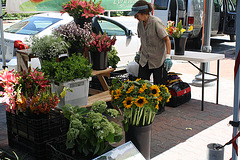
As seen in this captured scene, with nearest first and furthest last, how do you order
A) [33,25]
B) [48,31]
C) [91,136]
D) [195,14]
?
[91,136] → [48,31] → [33,25] → [195,14]

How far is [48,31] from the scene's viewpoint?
6.87m

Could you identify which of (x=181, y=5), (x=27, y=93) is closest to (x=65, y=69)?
(x=27, y=93)

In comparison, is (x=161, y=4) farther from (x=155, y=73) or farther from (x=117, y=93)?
(x=117, y=93)

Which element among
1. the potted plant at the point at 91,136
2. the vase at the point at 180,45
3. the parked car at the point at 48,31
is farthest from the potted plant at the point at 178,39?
the potted plant at the point at 91,136

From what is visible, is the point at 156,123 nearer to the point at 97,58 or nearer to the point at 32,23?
the point at 97,58

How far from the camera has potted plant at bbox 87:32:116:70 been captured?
4449 millimetres

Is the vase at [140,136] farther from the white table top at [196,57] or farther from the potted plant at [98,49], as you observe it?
the white table top at [196,57]

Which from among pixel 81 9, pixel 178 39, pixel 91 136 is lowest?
pixel 91 136

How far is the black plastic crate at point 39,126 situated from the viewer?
3.49 meters

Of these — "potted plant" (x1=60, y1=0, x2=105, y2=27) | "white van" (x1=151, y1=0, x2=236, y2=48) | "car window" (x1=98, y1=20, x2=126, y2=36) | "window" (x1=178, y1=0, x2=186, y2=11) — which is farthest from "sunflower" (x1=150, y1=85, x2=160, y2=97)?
"window" (x1=178, y1=0, x2=186, y2=11)

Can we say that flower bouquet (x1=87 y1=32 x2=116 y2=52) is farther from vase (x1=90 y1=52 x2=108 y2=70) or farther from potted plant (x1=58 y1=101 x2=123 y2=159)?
potted plant (x1=58 y1=101 x2=123 y2=159)

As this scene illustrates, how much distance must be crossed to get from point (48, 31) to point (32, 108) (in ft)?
12.5

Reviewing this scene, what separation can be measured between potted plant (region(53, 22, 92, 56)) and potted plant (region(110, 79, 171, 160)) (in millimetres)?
1157

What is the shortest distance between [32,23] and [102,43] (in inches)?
132
